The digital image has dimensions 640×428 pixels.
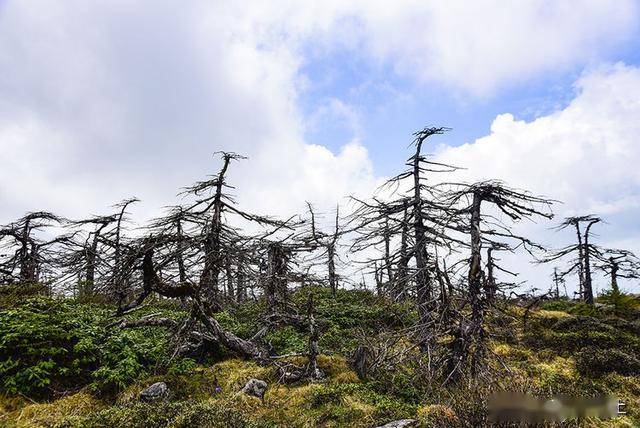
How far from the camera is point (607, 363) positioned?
11.2 m

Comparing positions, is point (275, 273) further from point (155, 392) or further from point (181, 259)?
point (155, 392)

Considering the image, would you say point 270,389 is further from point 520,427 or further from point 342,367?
point 520,427

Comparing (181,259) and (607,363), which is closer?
(607,363)

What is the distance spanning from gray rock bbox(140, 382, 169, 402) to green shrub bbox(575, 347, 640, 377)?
11695 mm

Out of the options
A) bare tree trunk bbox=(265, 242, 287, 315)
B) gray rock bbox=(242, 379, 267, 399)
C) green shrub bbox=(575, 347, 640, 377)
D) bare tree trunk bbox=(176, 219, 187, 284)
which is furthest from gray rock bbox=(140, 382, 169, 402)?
green shrub bbox=(575, 347, 640, 377)

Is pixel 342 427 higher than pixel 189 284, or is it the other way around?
pixel 189 284

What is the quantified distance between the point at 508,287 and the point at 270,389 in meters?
6.14

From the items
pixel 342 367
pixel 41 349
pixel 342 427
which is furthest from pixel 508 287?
pixel 41 349

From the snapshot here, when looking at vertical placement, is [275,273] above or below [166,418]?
above

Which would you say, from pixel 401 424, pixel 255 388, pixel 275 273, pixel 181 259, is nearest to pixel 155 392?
pixel 255 388

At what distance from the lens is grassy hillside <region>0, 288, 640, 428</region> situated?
6766 mm

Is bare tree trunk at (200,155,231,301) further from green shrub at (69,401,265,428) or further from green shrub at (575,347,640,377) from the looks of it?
green shrub at (575,347,640,377)

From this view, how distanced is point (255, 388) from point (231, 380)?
0.91m

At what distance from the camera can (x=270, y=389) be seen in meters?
9.46
